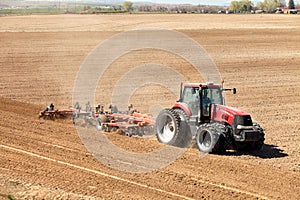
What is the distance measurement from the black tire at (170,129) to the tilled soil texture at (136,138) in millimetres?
323

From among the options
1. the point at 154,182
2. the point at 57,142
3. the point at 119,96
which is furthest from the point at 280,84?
the point at 154,182

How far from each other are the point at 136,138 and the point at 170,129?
110 cm

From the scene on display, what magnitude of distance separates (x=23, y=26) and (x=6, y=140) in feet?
153

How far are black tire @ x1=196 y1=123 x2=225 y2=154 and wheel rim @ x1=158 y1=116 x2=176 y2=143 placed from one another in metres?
0.96

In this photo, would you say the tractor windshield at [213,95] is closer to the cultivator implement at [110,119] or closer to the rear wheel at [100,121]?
the cultivator implement at [110,119]

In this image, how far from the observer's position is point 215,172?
12.2 m

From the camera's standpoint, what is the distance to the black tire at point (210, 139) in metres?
13.5

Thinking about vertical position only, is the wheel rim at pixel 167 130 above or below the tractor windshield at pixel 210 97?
below

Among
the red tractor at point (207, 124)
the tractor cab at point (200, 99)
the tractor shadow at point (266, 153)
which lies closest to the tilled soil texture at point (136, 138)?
the tractor shadow at point (266, 153)

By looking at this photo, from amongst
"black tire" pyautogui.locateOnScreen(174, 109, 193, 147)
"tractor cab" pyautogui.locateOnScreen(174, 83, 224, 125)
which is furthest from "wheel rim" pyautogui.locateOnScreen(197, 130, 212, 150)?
"black tire" pyautogui.locateOnScreen(174, 109, 193, 147)

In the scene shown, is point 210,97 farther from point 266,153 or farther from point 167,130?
point 266,153

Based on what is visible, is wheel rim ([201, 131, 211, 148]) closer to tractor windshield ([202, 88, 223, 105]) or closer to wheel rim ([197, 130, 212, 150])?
wheel rim ([197, 130, 212, 150])

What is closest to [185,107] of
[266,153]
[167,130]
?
[167,130]

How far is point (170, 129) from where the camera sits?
49.2 feet
